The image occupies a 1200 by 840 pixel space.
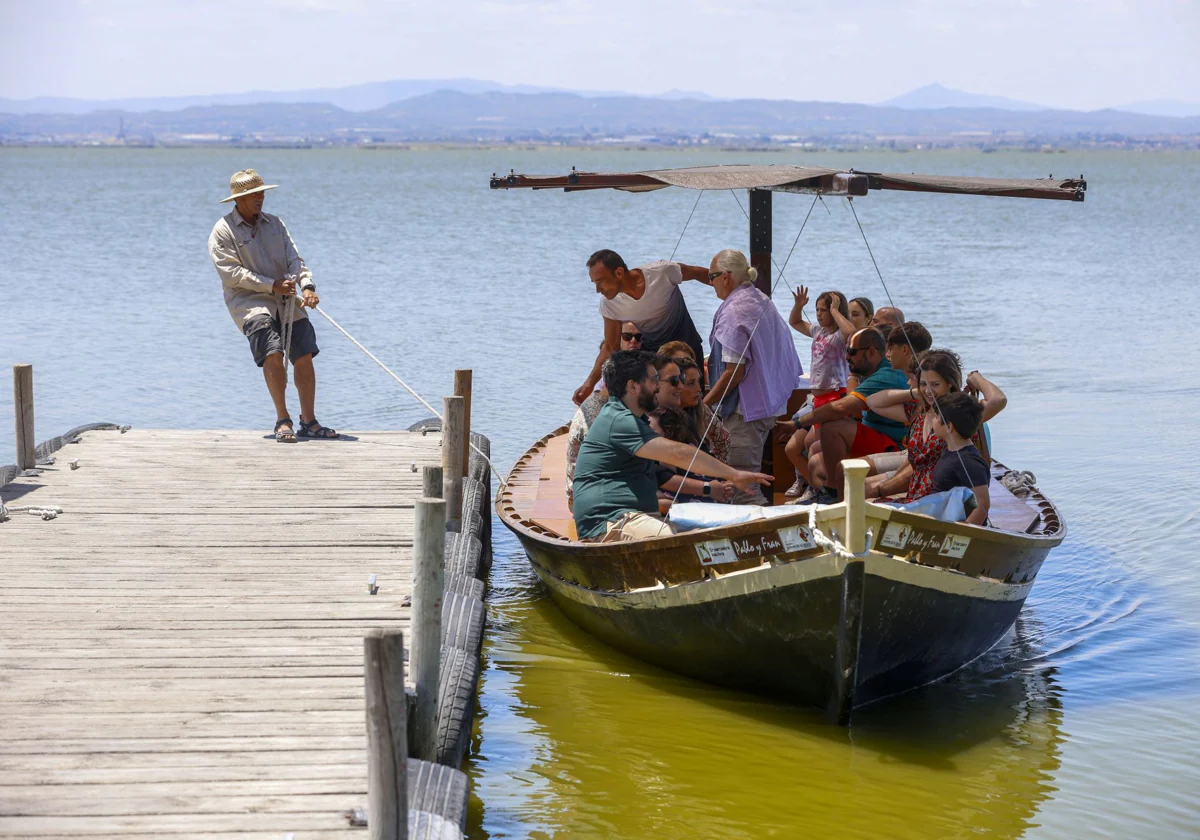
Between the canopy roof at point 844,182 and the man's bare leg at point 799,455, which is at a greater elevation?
the canopy roof at point 844,182

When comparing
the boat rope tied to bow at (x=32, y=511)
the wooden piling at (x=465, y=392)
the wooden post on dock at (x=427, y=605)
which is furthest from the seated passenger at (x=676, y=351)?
the boat rope tied to bow at (x=32, y=511)

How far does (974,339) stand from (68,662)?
1966 centimetres

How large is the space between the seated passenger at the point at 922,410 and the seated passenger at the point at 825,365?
1.73ft

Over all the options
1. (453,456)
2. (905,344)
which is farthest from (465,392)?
(905,344)

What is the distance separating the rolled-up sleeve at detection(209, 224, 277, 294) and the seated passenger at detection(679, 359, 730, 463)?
3.74 metres

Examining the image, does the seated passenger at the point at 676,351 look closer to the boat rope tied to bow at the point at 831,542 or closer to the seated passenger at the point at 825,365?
the seated passenger at the point at 825,365

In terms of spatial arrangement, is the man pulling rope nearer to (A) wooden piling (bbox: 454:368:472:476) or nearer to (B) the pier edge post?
(A) wooden piling (bbox: 454:368:472:476)

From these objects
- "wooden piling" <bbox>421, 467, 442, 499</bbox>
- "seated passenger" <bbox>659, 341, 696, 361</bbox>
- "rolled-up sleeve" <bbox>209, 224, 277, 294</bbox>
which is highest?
"rolled-up sleeve" <bbox>209, 224, 277, 294</bbox>

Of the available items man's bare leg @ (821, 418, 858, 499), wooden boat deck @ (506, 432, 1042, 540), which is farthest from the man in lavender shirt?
wooden boat deck @ (506, 432, 1042, 540)

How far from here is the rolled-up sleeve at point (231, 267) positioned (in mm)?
10430

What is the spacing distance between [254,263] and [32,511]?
8.67 ft

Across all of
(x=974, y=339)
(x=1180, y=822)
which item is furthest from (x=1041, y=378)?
(x=1180, y=822)

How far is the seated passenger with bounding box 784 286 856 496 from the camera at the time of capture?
8.88 meters

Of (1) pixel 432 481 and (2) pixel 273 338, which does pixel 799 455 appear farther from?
(2) pixel 273 338
